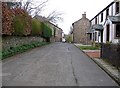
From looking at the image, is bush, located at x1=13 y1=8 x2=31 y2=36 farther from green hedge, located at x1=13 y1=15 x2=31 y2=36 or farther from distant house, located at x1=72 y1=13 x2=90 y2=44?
distant house, located at x1=72 y1=13 x2=90 y2=44

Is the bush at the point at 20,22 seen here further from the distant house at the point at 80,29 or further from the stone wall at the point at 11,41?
the distant house at the point at 80,29

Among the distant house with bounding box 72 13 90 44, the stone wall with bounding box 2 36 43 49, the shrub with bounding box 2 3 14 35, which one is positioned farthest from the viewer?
the distant house with bounding box 72 13 90 44

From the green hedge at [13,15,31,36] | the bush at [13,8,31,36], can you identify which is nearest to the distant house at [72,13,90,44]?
the green hedge at [13,15,31,36]

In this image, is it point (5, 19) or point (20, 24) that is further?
point (20, 24)

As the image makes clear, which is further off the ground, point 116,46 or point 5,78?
point 116,46

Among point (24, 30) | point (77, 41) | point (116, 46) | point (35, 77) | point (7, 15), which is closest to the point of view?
point (35, 77)

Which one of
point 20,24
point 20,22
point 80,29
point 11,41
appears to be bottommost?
point 11,41

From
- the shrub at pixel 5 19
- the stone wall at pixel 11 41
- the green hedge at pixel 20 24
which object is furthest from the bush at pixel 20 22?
the shrub at pixel 5 19

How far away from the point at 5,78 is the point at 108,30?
96.3 ft

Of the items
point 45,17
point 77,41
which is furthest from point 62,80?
point 77,41

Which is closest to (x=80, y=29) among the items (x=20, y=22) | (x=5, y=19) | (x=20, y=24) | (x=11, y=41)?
(x=20, y=22)

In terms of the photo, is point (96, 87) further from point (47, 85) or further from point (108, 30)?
point (108, 30)

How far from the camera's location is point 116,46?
14602 millimetres

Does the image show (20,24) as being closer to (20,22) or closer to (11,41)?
(20,22)
